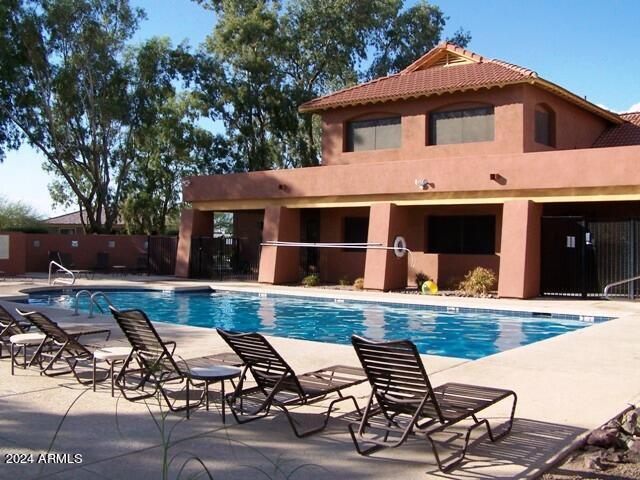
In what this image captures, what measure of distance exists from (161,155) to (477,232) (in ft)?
68.2

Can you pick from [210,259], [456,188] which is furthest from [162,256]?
[456,188]

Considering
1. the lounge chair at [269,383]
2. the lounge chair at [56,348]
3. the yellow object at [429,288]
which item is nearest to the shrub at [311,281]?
the yellow object at [429,288]

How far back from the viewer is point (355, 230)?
26781mm

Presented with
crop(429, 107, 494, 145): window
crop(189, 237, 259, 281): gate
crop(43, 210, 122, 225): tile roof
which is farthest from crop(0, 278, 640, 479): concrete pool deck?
crop(43, 210, 122, 225): tile roof

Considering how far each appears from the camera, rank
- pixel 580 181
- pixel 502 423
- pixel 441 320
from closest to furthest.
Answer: pixel 502 423 → pixel 441 320 → pixel 580 181

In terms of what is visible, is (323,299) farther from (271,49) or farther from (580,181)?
(271,49)

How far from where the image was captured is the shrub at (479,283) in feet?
68.8

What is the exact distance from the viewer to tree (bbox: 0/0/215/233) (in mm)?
33062

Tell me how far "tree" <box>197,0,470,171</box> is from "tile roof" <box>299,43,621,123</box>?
1059cm

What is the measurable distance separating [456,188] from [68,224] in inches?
1515

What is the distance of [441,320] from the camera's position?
1694cm

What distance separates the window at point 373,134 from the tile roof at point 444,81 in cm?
97

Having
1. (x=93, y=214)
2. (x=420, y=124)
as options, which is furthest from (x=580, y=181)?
(x=93, y=214)

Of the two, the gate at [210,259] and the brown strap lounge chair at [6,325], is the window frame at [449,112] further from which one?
the brown strap lounge chair at [6,325]
